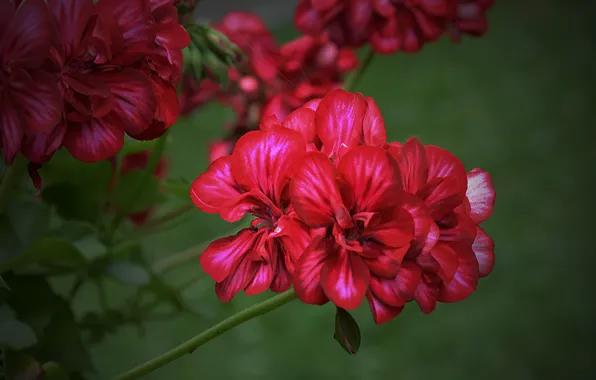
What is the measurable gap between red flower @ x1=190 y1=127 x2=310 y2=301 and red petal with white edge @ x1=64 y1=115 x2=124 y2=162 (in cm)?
3

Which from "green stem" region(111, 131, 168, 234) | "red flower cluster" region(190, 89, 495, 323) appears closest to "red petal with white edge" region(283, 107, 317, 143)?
"red flower cluster" region(190, 89, 495, 323)

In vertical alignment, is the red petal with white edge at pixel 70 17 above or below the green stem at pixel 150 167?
above

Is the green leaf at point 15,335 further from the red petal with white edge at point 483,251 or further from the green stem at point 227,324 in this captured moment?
the red petal with white edge at point 483,251

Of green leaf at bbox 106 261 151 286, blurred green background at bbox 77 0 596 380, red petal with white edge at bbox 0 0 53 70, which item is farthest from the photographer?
blurred green background at bbox 77 0 596 380

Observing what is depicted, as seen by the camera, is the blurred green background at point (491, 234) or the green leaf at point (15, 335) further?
the blurred green background at point (491, 234)

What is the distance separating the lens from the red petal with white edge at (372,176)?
0.16m

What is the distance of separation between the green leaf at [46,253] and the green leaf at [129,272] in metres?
0.02

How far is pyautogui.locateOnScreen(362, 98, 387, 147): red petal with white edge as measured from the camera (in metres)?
0.19

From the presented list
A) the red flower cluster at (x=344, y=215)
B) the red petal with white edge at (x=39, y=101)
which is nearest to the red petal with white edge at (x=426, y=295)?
the red flower cluster at (x=344, y=215)

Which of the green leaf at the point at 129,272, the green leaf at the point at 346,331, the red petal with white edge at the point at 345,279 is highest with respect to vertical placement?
the red petal with white edge at the point at 345,279

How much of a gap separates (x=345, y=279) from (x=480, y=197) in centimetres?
6

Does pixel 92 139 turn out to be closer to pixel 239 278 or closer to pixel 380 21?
pixel 239 278

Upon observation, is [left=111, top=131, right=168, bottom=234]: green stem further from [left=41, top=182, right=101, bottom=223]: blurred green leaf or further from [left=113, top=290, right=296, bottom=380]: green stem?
[left=113, top=290, right=296, bottom=380]: green stem

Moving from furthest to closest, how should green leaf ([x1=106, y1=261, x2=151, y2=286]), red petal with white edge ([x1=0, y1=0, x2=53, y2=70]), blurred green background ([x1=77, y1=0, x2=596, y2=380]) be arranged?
blurred green background ([x1=77, y1=0, x2=596, y2=380]) < green leaf ([x1=106, y1=261, x2=151, y2=286]) < red petal with white edge ([x1=0, y1=0, x2=53, y2=70])
